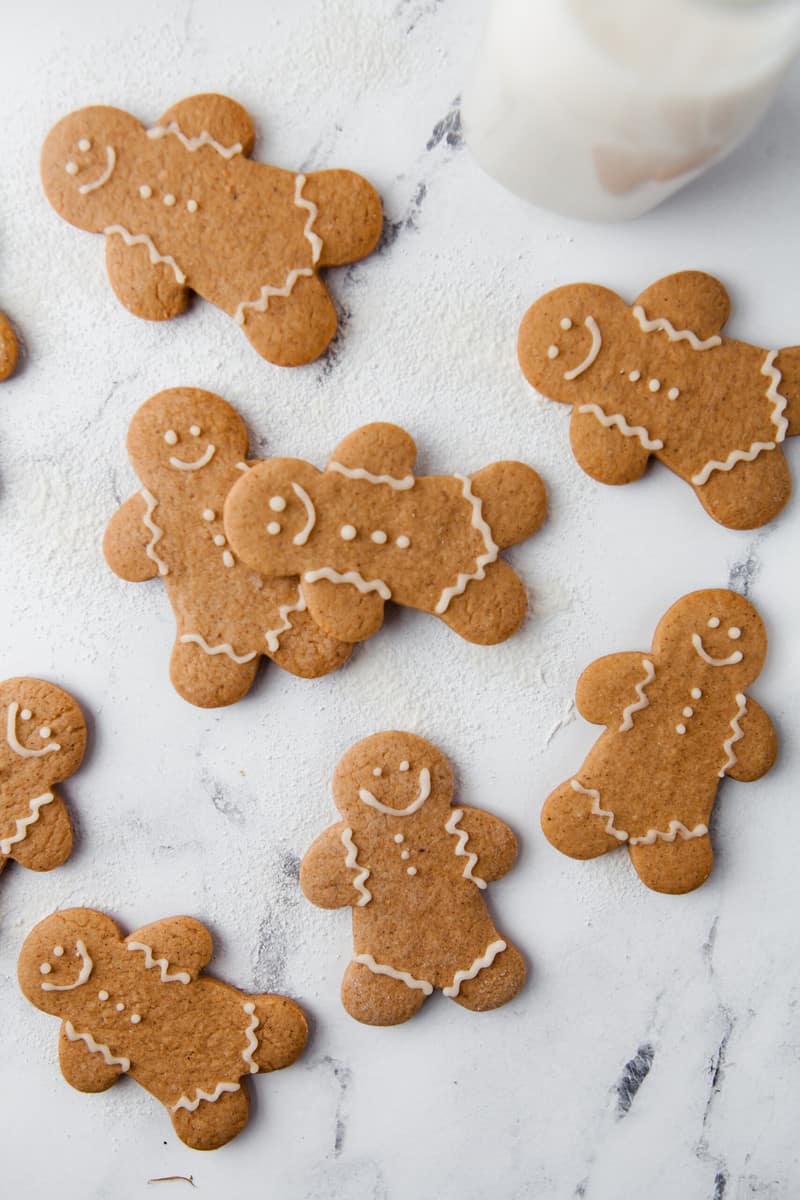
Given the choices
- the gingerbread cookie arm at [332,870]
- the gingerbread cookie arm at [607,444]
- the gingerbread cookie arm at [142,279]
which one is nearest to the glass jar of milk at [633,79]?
the gingerbread cookie arm at [607,444]

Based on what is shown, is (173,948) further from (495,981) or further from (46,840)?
(495,981)

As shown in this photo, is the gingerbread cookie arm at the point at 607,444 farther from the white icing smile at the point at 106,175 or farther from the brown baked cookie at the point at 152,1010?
the brown baked cookie at the point at 152,1010

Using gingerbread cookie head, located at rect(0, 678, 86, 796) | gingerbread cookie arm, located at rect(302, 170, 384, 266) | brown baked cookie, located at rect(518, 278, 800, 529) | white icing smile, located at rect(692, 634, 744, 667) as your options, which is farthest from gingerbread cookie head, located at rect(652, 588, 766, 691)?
gingerbread cookie head, located at rect(0, 678, 86, 796)

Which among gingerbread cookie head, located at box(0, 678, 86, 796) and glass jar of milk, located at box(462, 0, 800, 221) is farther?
gingerbread cookie head, located at box(0, 678, 86, 796)

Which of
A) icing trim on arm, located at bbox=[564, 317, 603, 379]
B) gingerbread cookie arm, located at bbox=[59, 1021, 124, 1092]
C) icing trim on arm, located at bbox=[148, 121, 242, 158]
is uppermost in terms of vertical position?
icing trim on arm, located at bbox=[148, 121, 242, 158]

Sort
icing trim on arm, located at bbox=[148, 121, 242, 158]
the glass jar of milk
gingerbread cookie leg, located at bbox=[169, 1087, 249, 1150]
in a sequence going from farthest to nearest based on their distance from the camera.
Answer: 1. gingerbread cookie leg, located at bbox=[169, 1087, 249, 1150]
2. icing trim on arm, located at bbox=[148, 121, 242, 158]
3. the glass jar of milk

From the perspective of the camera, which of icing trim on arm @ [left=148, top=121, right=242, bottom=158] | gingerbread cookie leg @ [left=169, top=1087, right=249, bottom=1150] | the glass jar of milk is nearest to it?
the glass jar of milk

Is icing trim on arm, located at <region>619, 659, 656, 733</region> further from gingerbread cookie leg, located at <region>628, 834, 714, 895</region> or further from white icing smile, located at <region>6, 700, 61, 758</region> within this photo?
white icing smile, located at <region>6, 700, 61, 758</region>

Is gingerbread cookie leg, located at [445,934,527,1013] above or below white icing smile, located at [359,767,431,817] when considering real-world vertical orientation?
below
